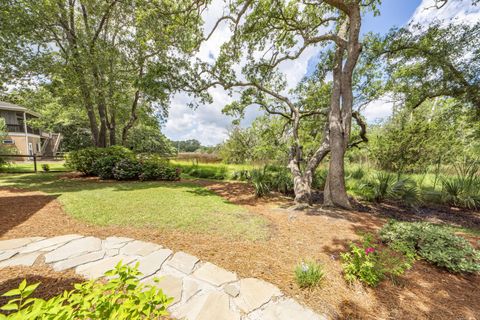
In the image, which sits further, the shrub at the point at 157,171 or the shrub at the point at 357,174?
the shrub at the point at 157,171

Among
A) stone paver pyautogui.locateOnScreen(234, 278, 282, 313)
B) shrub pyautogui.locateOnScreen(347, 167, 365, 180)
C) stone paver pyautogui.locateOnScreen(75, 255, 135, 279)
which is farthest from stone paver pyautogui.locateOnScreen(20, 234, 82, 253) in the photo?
shrub pyautogui.locateOnScreen(347, 167, 365, 180)

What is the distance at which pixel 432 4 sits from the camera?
16.0 feet

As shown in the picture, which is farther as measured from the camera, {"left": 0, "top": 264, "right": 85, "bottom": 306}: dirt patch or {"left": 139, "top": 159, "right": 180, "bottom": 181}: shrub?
{"left": 139, "top": 159, "right": 180, "bottom": 181}: shrub

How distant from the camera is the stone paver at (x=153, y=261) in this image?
2.15 meters

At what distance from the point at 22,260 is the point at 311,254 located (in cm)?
382

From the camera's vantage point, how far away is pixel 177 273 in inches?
84.4

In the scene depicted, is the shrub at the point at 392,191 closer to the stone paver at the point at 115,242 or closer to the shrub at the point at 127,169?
the stone paver at the point at 115,242

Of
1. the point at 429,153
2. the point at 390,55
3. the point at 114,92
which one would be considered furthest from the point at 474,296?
the point at 114,92

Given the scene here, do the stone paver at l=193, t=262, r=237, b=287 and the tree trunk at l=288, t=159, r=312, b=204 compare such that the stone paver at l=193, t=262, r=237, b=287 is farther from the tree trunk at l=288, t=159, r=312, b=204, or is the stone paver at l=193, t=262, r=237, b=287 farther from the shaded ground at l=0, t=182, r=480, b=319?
the tree trunk at l=288, t=159, r=312, b=204

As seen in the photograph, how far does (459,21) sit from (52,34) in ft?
47.5

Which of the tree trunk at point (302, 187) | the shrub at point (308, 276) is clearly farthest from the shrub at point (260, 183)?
the shrub at point (308, 276)

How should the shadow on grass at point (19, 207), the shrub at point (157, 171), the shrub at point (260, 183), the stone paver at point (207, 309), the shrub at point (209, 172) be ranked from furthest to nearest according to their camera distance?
1. the shrub at point (209, 172)
2. the shrub at point (157, 171)
3. the shrub at point (260, 183)
4. the shadow on grass at point (19, 207)
5. the stone paver at point (207, 309)

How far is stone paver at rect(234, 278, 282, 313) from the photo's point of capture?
1773mm

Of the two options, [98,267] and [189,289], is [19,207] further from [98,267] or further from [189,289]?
[189,289]
